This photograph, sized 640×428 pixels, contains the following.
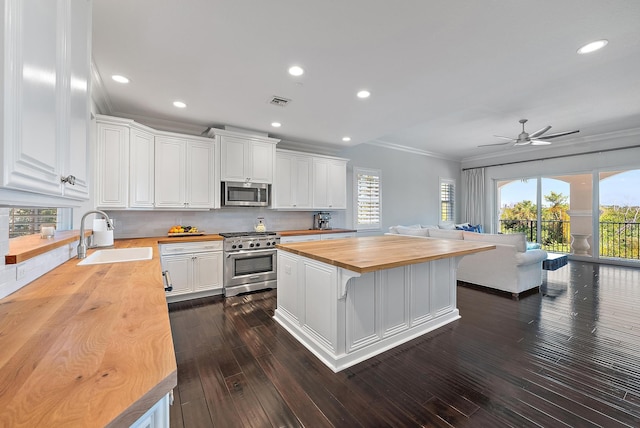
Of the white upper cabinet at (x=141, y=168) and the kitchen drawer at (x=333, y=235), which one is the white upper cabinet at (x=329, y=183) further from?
the white upper cabinet at (x=141, y=168)

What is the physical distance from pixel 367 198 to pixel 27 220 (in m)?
5.29

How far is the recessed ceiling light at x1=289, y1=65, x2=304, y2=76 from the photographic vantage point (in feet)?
8.44

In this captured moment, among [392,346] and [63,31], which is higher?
[63,31]

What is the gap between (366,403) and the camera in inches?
67.4

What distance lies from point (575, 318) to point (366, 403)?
2.87 meters

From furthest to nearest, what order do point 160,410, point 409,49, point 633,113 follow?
point 633,113 < point 409,49 < point 160,410

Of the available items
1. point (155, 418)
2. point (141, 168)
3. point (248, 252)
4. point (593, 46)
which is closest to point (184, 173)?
point (141, 168)

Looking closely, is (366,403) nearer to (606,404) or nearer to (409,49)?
(606,404)

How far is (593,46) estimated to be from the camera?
233cm

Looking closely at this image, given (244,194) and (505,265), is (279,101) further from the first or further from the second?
(505,265)

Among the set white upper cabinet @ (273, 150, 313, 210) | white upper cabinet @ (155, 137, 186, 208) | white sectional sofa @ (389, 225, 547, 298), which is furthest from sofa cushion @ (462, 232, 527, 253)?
white upper cabinet @ (155, 137, 186, 208)

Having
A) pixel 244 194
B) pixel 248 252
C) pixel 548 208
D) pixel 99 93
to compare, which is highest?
pixel 99 93

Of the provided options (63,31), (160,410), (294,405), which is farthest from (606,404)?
(63,31)

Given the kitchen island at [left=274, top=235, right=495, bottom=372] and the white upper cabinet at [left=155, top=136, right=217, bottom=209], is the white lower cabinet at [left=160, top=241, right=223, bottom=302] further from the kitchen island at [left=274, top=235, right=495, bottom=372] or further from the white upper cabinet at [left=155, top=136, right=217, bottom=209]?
the kitchen island at [left=274, top=235, right=495, bottom=372]
